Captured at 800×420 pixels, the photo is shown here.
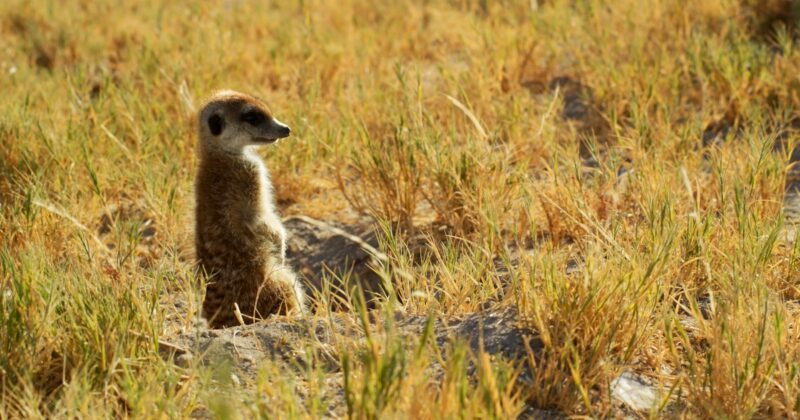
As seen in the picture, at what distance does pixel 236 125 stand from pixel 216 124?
0.31 feet

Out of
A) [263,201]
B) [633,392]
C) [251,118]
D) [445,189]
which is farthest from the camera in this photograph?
[445,189]

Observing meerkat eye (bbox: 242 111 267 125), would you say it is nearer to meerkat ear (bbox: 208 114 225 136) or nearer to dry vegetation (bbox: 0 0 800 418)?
meerkat ear (bbox: 208 114 225 136)

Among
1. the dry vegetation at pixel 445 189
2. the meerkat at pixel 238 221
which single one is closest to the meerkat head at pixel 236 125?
the meerkat at pixel 238 221

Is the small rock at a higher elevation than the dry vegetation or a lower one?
lower

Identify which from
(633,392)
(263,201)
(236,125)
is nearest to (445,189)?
(263,201)

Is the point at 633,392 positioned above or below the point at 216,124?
below

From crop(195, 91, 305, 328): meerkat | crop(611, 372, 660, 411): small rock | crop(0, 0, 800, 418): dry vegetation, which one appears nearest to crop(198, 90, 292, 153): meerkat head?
crop(195, 91, 305, 328): meerkat

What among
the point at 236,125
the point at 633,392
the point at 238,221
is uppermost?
the point at 236,125

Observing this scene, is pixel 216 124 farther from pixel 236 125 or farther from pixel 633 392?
pixel 633 392

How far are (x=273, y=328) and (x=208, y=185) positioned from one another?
3.10 feet

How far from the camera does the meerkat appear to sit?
3268 millimetres

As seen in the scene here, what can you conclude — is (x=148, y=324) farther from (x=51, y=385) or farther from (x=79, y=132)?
(x=79, y=132)

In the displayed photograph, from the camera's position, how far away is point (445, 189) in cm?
387

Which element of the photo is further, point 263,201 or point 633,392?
point 263,201
